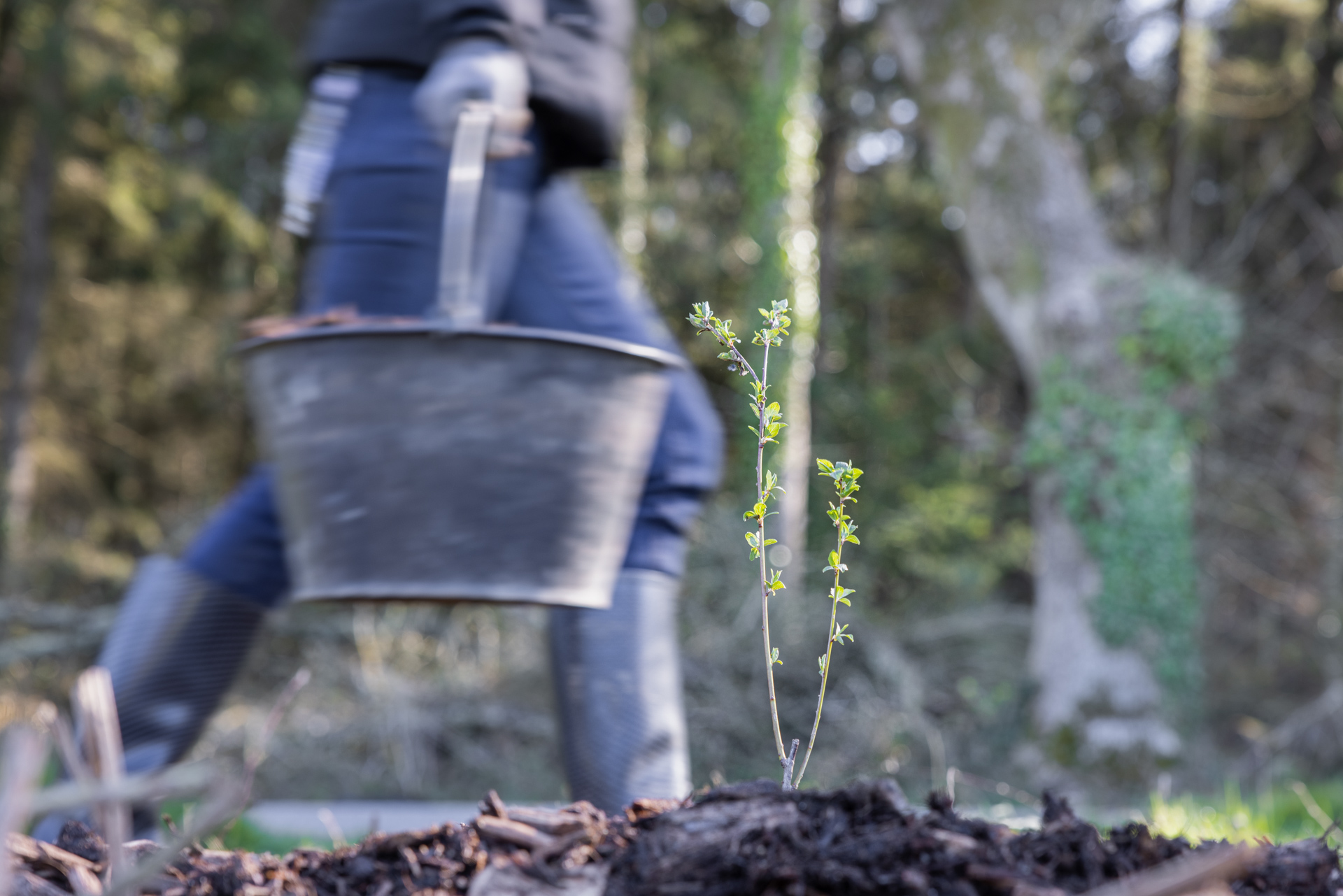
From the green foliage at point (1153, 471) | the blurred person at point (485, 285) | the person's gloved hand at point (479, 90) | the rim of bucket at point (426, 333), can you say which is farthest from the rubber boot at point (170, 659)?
A: the green foliage at point (1153, 471)

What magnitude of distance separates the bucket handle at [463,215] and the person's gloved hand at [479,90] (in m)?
0.03

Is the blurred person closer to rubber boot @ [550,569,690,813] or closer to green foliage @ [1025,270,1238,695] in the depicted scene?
rubber boot @ [550,569,690,813]

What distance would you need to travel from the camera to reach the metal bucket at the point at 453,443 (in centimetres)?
129

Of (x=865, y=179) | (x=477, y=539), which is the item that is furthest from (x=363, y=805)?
(x=865, y=179)

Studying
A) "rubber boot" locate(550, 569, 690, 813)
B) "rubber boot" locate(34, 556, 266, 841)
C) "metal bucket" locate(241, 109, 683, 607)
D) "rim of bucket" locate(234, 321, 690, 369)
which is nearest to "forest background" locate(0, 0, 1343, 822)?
"rubber boot" locate(550, 569, 690, 813)

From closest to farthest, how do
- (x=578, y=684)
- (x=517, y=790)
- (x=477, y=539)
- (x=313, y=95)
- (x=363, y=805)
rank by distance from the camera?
(x=477, y=539), (x=578, y=684), (x=313, y=95), (x=363, y=805), (x=517, y=790)

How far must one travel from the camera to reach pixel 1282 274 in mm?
7566

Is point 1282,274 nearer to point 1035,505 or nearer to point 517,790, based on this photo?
point 1035,505

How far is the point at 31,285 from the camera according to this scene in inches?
354

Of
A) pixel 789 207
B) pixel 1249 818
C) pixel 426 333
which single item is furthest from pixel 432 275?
pixel 789 207

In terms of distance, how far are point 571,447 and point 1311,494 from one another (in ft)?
24.2

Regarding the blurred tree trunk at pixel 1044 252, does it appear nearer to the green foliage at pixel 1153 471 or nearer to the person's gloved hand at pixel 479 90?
the green foliage at pixel 1153 471

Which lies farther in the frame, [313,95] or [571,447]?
[313,95]

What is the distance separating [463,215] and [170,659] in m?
0.80
